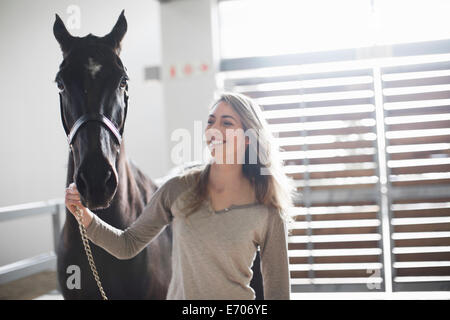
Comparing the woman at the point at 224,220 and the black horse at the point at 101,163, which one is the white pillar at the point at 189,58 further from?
the woman at the point at 224,220

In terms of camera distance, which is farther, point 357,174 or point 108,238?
point 357,174

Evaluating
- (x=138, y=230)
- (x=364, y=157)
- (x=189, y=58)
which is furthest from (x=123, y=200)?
(x=364, y=157)

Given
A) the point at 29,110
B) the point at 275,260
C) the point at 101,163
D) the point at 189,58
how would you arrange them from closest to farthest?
1. the point at 101,163
2. the point at 275,260
3. the point at 29,110
4. the point at 189,58

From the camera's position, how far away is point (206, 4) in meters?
2.49

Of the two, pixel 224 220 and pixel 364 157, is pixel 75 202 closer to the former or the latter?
pixel 224 220

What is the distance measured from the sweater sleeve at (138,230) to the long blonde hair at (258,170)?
7cm

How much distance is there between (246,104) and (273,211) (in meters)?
0.27

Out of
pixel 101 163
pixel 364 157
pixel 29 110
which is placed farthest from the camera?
pixel 364 157

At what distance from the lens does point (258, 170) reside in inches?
40.3

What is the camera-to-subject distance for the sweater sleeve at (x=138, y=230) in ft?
3.07

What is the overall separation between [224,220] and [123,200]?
13.3 inches

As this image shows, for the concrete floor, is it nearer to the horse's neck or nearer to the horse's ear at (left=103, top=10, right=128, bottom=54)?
the horse's neck

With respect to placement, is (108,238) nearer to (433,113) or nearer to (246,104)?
(246,104)
